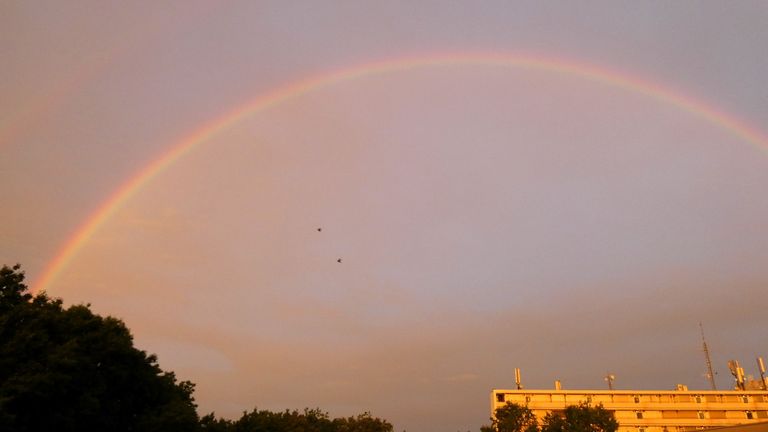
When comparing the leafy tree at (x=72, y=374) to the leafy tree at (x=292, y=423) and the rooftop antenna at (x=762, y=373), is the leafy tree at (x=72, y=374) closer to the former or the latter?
the leafy tree at (x=292, y=423)

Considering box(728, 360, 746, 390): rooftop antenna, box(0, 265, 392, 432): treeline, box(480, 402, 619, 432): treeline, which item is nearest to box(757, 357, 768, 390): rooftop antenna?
box(728, 360, 746, 390): rooftop antenna

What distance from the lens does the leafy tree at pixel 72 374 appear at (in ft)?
85.0

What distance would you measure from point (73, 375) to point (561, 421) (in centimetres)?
6388

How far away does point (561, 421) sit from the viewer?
2923 inches

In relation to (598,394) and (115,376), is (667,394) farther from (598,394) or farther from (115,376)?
(115,376)

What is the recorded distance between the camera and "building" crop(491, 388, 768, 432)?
10700 centimetres

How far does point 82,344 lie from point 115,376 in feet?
10.2

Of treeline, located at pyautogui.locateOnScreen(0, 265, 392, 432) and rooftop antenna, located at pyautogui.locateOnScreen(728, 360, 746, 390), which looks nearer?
treeline, located at pyautogui.locateOnScreen(0, 265, 392, 432)

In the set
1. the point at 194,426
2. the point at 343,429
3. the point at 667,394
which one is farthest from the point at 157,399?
the point at 667,394

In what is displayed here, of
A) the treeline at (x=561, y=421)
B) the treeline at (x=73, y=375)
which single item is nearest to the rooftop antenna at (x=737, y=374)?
the treeline at (x=561, y=421)

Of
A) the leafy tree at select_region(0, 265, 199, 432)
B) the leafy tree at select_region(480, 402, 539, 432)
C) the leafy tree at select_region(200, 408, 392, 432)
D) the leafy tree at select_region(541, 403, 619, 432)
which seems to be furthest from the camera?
the leafy tree at select_region(480, 402, 539, 432)

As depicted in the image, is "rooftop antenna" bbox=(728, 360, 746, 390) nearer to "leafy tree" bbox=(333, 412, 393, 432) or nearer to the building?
the building

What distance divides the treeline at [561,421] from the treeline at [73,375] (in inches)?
1941

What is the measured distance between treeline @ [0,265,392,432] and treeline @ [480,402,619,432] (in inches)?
1941
